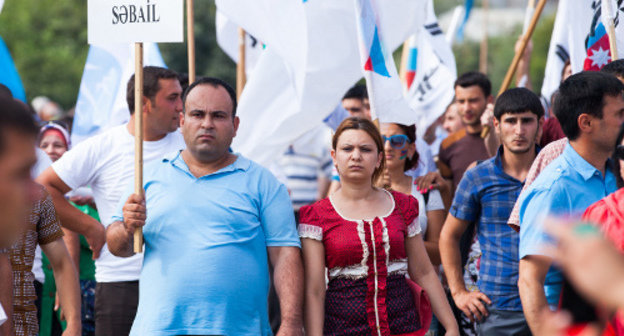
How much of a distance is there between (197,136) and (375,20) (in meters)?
1.91

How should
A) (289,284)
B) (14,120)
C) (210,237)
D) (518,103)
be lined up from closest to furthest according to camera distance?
(14,120) < (210,237) < (289,284) < (518,103)

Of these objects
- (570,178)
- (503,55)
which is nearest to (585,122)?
(570,178)

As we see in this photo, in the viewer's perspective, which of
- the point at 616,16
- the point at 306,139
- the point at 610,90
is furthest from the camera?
the point at 306,139

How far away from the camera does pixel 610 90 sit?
3.85 metres

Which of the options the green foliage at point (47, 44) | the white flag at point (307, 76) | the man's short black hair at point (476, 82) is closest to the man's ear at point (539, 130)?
the white flag at point (307, 76)

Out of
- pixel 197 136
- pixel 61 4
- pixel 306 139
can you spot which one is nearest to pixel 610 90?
pixel 197 136

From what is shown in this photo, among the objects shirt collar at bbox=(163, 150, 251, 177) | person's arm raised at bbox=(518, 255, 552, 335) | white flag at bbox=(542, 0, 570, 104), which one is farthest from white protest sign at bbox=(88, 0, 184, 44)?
white flag at bbox=(542, 0, 570, 104)

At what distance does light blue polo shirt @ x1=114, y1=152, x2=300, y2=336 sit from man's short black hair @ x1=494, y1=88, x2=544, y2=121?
5.99 ft

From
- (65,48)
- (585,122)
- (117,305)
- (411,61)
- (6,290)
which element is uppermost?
(65,48)

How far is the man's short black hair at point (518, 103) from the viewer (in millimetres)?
5391

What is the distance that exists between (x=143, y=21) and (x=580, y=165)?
7.45 ft

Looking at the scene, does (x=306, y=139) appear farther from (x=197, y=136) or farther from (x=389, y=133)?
(x=197, y=136)

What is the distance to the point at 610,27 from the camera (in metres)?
5.14

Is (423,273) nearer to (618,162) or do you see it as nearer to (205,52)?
(618,162)
